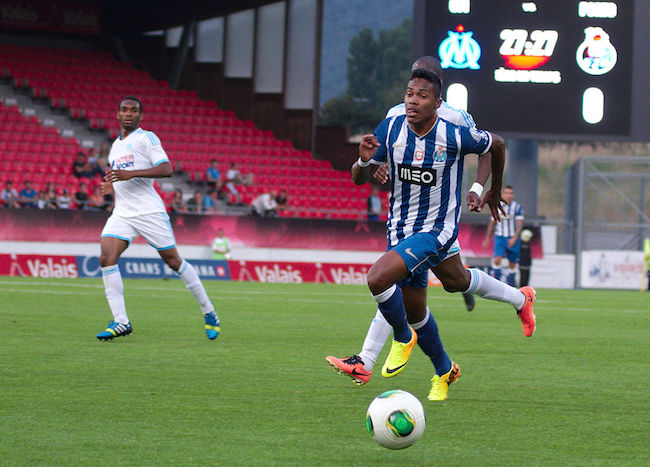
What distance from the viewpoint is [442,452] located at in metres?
4.49

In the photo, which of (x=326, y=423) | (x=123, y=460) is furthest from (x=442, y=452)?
(x=123, y=460)

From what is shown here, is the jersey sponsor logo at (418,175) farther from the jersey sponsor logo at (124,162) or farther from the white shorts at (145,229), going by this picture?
the jersey sponsor logo at (124,162)

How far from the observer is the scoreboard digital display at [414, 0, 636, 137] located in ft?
59.4

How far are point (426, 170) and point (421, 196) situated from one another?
182 mm

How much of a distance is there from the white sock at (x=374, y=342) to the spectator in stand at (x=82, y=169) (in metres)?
18.0

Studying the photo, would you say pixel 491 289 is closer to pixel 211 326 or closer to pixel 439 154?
pixel 439 154

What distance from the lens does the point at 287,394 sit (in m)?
6.02

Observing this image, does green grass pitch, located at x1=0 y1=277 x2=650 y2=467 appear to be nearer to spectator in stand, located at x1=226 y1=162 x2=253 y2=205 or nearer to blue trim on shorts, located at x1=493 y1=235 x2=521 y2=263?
blue trim on shorts, located at x1=493 y1=235 x2=521 y2=263

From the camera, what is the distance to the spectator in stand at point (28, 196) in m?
21.8

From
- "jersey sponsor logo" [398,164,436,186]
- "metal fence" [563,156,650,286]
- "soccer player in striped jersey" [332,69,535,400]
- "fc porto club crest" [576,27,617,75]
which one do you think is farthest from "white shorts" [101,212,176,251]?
"metal fence" [563,156,650,286]

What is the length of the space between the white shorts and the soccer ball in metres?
4.88

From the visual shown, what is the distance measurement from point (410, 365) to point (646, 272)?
647 inches

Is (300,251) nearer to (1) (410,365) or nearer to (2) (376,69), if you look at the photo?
(1) (410,365)

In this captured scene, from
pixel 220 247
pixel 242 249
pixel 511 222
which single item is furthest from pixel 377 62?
pixel 511 222
